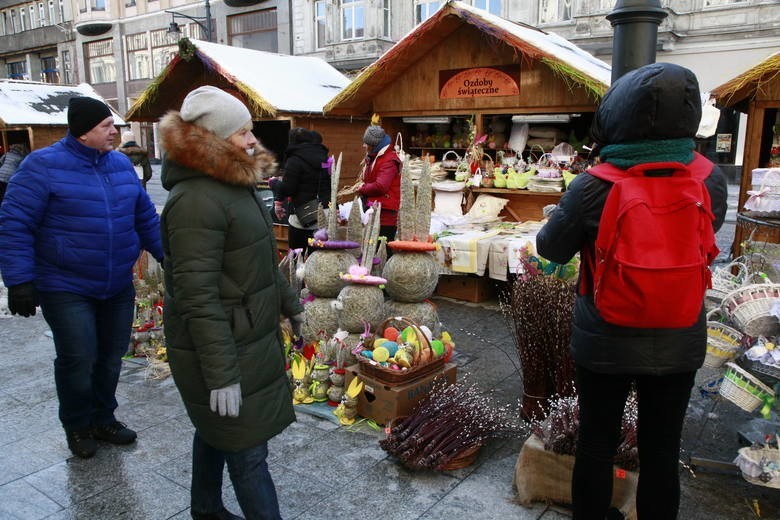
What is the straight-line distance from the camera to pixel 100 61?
3328 cm

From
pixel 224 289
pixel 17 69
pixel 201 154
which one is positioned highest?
pixel 17 69

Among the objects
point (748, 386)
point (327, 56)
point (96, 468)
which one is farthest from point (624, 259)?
point (327, 56)

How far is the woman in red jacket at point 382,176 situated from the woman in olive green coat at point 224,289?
10.9 feet

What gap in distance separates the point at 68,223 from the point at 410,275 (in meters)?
2.14

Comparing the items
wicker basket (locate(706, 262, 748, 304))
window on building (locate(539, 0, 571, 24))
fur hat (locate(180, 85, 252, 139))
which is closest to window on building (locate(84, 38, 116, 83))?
window on building (locate(539, 0, 571, 24))

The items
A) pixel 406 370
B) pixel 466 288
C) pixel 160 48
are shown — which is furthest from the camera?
pixel 160 48

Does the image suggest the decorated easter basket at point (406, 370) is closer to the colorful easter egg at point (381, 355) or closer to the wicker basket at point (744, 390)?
the colorful easter egg at point (381, 355)

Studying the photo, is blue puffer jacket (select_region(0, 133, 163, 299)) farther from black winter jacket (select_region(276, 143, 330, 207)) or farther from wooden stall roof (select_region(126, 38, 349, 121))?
wooden stall roof (select_region(126, 38, 349, 121))

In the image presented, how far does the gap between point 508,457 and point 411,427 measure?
0.54 meters

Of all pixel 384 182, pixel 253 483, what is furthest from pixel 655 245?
pixel 384 182

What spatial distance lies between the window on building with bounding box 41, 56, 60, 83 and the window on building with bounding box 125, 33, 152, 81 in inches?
292

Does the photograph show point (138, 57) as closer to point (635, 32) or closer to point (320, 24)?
point (320, 24)

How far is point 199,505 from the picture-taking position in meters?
2.37

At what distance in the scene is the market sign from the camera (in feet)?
22.3
